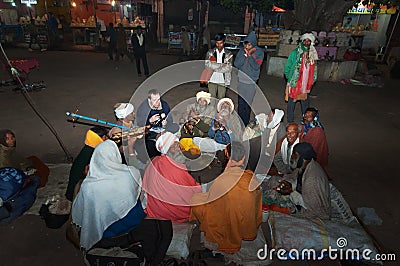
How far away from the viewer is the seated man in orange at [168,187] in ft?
11.5

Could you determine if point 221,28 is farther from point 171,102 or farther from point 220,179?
point 220,179

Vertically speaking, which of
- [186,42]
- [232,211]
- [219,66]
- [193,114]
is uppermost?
[219,66]

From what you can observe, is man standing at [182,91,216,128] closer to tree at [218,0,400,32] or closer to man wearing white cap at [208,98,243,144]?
man wearing white cap at [208,98,243,144]

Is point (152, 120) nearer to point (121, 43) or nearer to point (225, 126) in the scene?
point (225, 126)

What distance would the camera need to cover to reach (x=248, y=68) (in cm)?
652

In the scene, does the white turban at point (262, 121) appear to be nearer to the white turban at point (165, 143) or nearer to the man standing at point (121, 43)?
the white turban at point (165, 143)

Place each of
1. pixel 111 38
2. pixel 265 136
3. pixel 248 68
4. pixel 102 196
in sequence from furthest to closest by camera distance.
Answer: pixel 111 38
pixel 248 68
pixel 265 136
pixel 102 196

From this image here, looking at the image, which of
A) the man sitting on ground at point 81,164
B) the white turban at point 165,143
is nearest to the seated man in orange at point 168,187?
the white turban at point 165,143

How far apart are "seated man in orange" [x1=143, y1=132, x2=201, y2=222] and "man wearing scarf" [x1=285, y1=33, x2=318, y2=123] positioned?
4274 mm

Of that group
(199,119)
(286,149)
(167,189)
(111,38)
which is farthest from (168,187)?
(111,38)

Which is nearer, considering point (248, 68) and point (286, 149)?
point (286, 149)

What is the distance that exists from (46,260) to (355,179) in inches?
198

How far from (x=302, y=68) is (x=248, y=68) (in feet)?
4.43

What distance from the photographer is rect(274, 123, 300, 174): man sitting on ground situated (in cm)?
466
